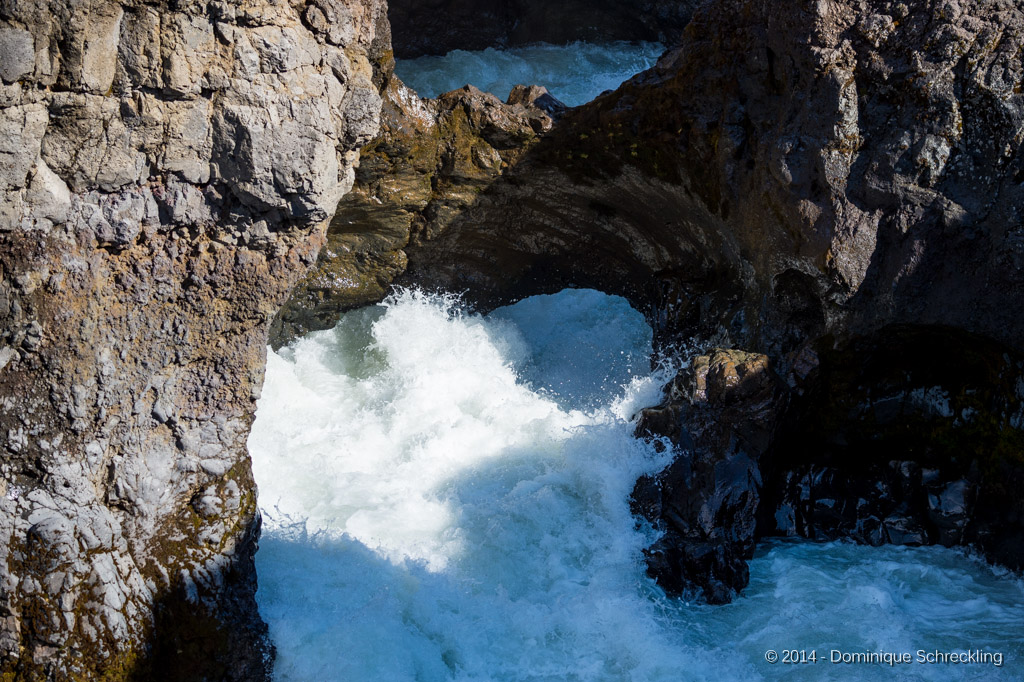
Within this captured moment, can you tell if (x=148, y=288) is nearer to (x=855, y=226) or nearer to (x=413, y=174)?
(x=413, y=174)

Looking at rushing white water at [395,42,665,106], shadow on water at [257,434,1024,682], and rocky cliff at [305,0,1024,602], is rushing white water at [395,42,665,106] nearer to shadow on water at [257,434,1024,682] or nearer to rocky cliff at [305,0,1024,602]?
rocky cliff at [305,0,1024,602]

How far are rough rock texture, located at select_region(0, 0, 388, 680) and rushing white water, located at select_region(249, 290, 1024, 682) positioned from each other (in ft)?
2.64

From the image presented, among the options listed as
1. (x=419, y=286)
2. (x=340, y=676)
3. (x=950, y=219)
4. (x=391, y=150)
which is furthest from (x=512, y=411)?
(x=950, y=219)

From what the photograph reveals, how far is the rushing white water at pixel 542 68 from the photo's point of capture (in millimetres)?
12109

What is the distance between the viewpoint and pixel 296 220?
4961 mm

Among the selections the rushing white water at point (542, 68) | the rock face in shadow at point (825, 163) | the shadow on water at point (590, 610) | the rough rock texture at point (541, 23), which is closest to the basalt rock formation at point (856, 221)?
the rock face in shadow at point (825, 163)

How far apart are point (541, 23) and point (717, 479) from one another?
9.25 metres

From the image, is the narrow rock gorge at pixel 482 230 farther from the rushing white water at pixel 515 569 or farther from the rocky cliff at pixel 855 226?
the rushing white water at pixel 515 569

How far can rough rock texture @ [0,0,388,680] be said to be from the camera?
4.09 meters

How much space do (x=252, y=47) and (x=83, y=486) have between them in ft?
8.32

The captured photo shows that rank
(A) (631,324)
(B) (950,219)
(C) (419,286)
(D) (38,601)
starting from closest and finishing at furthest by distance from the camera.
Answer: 1. (D) (38,601)
2. (B) (950,219)
3. (C) (419,286)
4. (A) (631,324)

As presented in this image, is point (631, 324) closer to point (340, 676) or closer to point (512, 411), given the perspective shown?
point (512, 411)

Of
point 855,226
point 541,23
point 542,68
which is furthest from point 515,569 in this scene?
point 541,23

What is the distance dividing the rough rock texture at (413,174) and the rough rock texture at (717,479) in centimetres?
275
